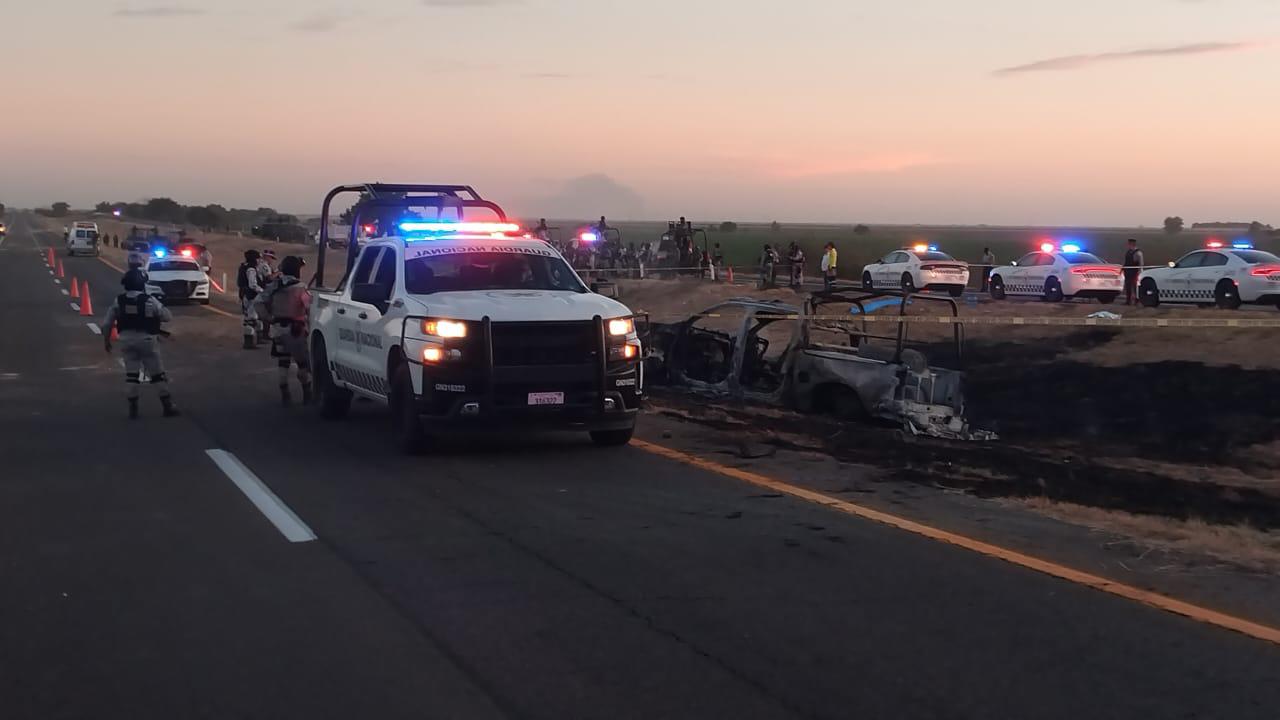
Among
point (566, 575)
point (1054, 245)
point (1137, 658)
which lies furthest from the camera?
point (1054, 245)

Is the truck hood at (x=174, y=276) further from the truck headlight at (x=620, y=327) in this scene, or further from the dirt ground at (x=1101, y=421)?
the truck headlight at (x=620, y=327)

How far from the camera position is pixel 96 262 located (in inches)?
2594

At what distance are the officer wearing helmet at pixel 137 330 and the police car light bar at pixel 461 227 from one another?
3.02 m

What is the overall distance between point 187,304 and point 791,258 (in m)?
19.1

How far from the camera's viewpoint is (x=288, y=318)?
578 inches

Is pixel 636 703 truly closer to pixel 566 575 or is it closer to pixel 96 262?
pixel 566 575

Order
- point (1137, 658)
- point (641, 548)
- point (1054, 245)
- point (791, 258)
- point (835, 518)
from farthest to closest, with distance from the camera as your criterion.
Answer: point (791, 258)
point (1054, 245)
point (835, 518)
point (641, 548)
point (1137, 658)

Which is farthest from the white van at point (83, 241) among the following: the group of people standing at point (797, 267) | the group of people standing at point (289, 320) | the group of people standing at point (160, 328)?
the group of people standing at point (289, 320)

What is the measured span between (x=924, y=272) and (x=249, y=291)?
1982 cm

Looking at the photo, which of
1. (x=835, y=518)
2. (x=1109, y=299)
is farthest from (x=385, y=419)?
(x=1109, y=299)

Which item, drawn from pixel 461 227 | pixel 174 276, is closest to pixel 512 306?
pixel 461 227

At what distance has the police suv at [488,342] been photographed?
404 inches

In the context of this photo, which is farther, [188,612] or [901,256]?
[901,256]

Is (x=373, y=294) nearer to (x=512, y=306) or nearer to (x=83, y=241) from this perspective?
(x=512, y=306)
